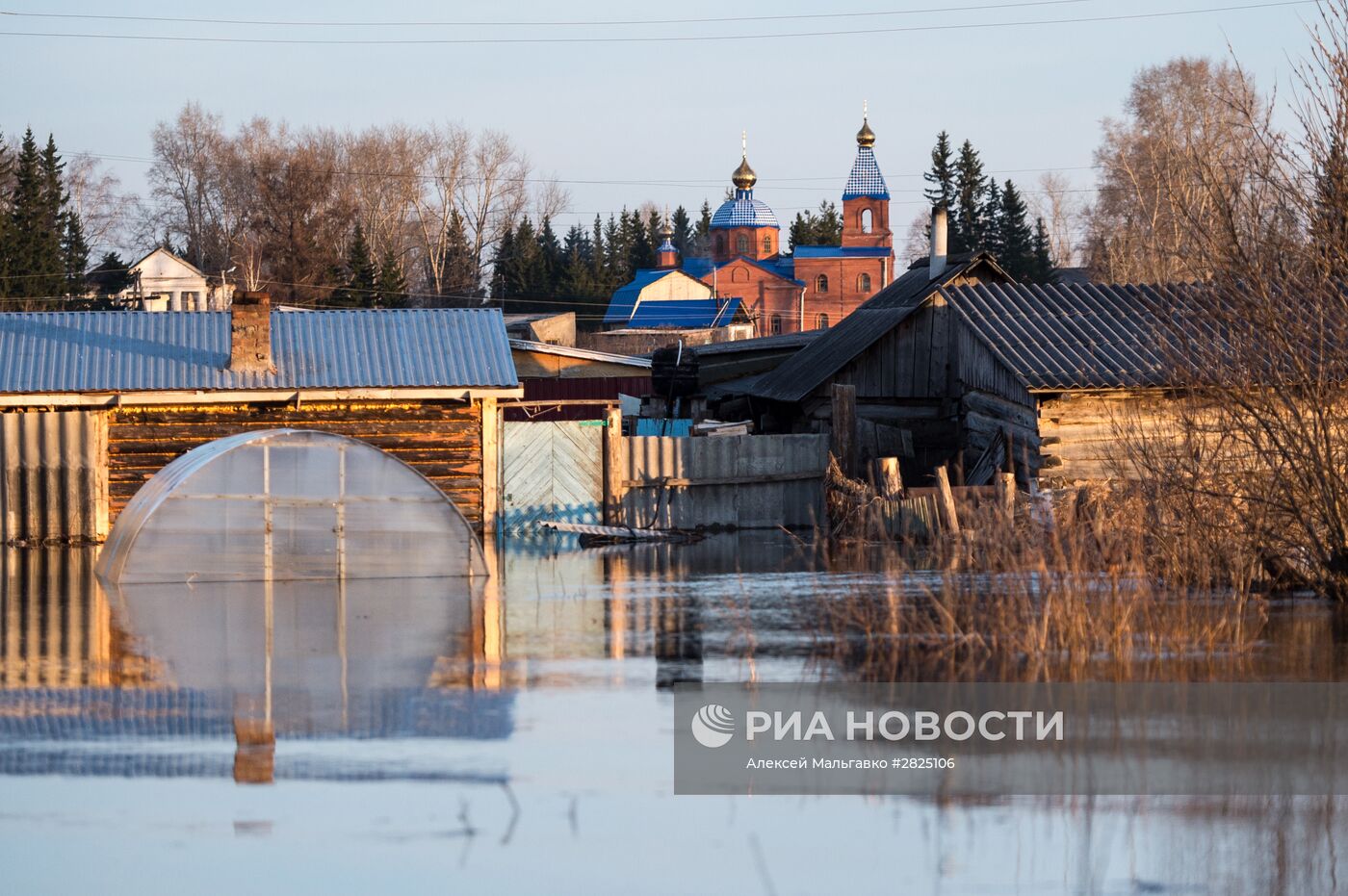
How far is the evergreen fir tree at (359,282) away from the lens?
65.0 meters

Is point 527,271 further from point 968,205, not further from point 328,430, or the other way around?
point 328,430

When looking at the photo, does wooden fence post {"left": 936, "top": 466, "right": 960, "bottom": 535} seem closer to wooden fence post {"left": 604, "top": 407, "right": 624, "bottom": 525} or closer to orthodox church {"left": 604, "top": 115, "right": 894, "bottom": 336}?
wooden fence post {"left": 604, "top": 407, "right": 624, "bottom": 525}

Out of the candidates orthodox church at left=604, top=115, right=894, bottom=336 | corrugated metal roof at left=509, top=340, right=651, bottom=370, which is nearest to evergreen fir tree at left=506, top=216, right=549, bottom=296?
orthodox church at left=604, top=115, right=894, bottom=336

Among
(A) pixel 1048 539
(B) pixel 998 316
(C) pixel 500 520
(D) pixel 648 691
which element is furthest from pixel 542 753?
(B) pixel 998 316

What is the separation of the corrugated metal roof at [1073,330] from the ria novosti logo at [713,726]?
1122 centimetres

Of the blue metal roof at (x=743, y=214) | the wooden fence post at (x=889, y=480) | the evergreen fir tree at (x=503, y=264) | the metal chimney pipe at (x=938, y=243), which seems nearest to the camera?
the wooden fence post at (x=889, y=480)

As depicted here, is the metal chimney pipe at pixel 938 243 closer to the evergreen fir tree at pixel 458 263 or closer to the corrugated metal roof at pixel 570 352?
the corrugated metal roof at pixel 570 352

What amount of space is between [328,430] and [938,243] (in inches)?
567

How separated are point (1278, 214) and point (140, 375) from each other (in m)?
16.7

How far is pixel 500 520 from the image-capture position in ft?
78.6

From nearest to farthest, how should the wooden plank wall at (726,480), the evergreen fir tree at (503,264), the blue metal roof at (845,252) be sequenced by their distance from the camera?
1. the wooden plank wall at (726,480)
2. the evergreen fir tree at (503,264)
3. the blue metal roof at (845,252)

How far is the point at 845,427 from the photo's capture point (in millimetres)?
25125

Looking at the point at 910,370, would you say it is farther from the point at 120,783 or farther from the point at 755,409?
the point at 120,783

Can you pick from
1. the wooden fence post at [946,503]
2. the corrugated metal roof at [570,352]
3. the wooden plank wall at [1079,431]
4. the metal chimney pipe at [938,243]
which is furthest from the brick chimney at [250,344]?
the corrugated metal roof at [570,352]
